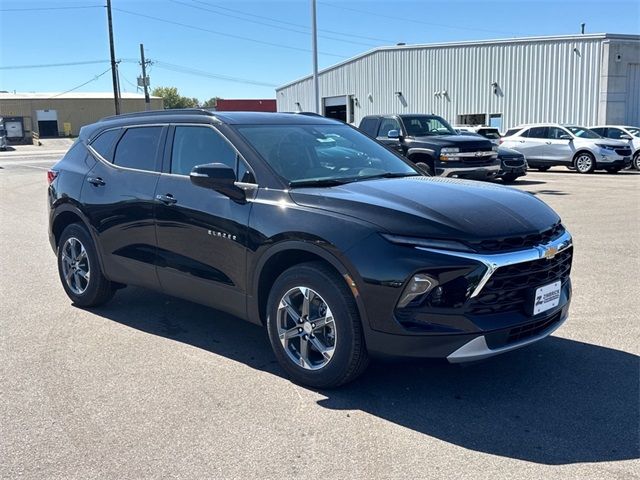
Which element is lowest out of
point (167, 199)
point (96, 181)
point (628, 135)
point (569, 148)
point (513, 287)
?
point (513, 287)

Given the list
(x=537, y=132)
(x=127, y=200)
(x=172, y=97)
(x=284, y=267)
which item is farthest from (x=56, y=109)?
(x=284, y=267)

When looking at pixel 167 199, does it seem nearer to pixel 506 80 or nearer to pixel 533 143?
pixel 533 143

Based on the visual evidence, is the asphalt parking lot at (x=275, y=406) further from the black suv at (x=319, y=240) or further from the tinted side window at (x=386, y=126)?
the tinted side window at (x=386, y=126)

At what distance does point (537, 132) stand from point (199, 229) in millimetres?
20065

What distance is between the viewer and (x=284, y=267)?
437cm

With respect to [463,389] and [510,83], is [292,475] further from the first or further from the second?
[510,83]

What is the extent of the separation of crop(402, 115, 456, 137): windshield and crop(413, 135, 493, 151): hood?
350 millimetres

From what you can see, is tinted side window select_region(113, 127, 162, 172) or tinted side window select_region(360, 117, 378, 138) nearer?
tinted side window select_region(113, 127, 162, 172)

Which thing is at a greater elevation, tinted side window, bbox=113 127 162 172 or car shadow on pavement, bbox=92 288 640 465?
tinted side window, bbox=113 127 162 172

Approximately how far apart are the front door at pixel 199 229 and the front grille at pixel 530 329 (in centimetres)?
184

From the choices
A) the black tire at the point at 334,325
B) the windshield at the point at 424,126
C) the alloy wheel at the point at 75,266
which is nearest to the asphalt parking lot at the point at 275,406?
the black tire at the point at 334,325

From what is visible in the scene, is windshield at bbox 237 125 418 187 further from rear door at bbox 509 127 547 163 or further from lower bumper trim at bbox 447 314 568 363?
rear door at bbox 509 127 547 163

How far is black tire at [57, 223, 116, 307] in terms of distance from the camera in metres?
5.91

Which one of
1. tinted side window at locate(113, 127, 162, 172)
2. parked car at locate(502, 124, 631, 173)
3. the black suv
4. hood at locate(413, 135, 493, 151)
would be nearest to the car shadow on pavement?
the black suv
